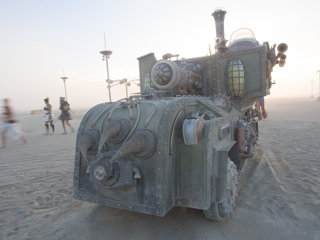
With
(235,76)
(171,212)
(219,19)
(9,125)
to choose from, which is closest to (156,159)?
(171,212)

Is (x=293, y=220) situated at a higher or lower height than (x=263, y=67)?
lower

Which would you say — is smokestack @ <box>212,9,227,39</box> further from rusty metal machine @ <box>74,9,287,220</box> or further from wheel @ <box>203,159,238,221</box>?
wheel @ <box>203,159,238,221</box>

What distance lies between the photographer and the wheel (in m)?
3.03

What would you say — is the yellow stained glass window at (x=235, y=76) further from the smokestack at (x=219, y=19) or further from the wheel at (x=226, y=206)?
the smokestack at (x=219, y=19)

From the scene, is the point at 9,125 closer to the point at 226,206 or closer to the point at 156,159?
the point at 156,159

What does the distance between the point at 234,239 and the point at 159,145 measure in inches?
55.9

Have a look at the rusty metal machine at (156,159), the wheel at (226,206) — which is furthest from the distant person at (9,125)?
the wheel at (226,206)

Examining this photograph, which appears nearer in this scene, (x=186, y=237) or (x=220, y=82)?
(x=186, y=237)

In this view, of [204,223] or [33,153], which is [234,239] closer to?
[204,223]

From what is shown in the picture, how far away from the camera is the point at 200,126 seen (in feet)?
9.47

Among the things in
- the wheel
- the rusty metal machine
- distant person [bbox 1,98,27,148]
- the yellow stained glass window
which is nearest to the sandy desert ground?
the wheel

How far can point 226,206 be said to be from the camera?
10.2 ft

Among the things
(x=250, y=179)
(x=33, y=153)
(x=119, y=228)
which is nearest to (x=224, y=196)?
(x=119, y=228)

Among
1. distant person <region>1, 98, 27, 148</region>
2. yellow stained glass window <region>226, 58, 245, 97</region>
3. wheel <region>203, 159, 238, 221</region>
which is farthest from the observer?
distant person <region>1, 98, 27, 148</region>
